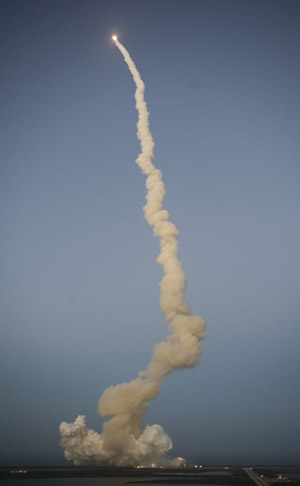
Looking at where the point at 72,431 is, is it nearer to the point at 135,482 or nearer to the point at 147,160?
the point at 135,482

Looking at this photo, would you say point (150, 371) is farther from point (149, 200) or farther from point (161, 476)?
point (149, 200)

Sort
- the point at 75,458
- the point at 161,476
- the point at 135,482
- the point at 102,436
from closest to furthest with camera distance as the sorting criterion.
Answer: the point at 135,482
the point at 161,476
the point at 102,436
the point at 75,458

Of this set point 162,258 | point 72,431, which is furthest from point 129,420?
point 162,258

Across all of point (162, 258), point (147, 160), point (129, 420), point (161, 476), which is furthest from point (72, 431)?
point (147, 160)

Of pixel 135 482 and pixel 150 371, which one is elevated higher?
pixel 150 371

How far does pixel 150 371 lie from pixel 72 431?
2273cm

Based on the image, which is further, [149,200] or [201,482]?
[149,200]

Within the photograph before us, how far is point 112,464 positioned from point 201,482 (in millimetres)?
30351

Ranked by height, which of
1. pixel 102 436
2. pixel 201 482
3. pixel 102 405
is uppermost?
pixel 102 405

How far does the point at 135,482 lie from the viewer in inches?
3241

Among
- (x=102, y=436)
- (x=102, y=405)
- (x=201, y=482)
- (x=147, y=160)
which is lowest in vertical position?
(x=201, y=482)

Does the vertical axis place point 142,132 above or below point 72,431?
above

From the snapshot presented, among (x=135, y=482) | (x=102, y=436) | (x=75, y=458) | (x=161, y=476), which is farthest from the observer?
(x=75, y=458)

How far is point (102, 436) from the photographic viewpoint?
4018 inches
